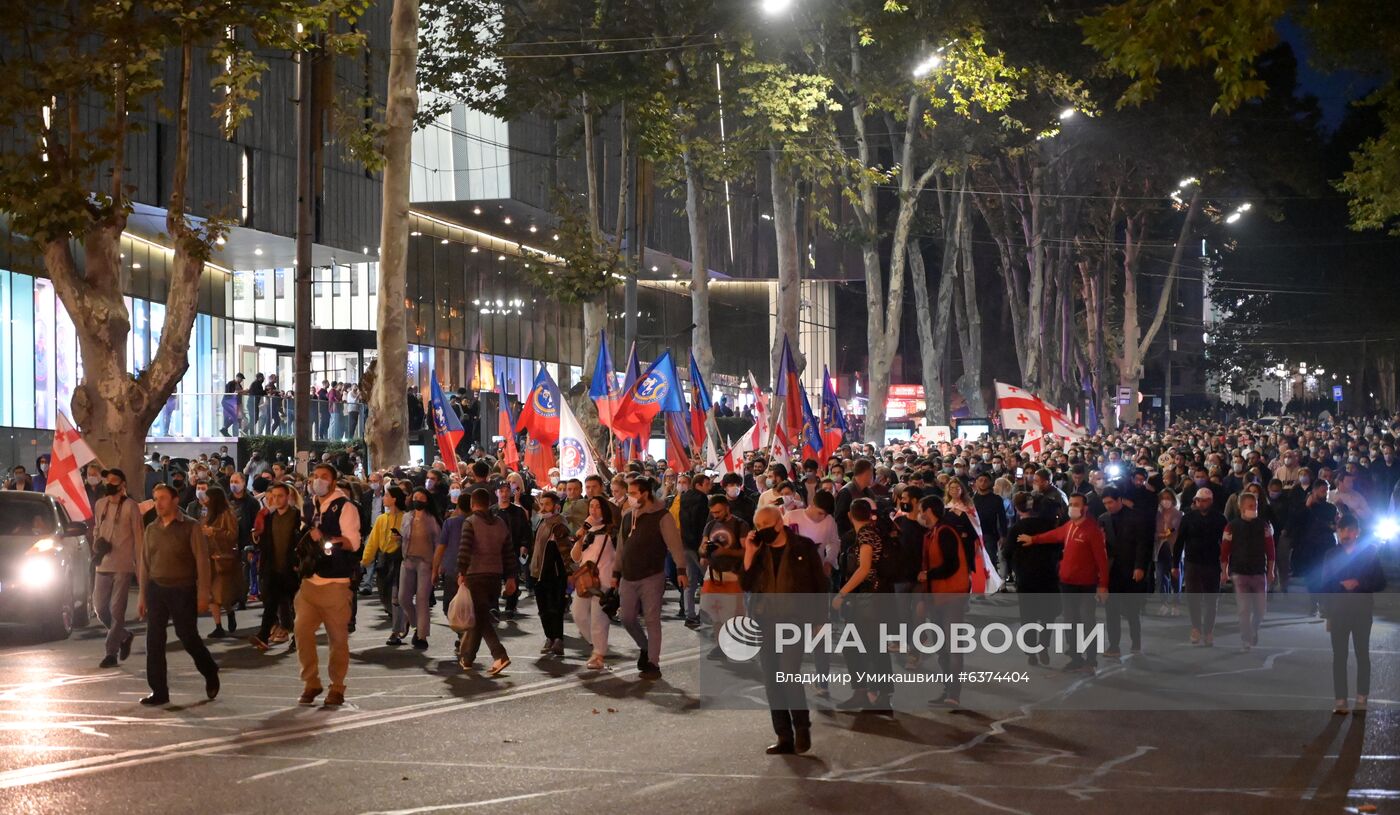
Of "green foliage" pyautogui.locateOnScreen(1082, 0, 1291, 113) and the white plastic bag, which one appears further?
the white plastic bag

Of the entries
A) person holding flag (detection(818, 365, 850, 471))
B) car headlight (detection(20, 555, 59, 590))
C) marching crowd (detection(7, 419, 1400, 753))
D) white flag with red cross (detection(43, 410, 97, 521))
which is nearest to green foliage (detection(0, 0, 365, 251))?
white flag with red cross (detection(43, 410, 97, 521))

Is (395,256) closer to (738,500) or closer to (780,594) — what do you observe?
(738,500)

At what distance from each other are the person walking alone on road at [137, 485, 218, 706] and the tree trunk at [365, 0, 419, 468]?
39.6 feet

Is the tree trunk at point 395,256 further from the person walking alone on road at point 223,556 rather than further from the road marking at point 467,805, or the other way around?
the road marking at point 467,805

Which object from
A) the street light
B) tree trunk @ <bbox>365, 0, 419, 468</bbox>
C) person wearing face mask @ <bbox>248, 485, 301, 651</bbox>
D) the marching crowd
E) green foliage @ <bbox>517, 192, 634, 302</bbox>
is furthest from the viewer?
the street light

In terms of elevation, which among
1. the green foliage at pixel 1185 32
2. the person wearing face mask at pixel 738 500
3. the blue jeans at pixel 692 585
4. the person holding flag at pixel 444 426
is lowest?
the blue jeans at pixel 692 585

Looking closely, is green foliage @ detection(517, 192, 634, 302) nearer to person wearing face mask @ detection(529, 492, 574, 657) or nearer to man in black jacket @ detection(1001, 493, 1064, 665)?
person wearing face mask @ detection(529, 492, 574, 657)

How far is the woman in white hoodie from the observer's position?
1452 centimetres

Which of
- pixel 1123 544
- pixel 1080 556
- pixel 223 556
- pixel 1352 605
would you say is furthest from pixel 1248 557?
pixel 223 556

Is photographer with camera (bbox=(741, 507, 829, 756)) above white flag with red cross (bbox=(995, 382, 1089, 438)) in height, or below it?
below

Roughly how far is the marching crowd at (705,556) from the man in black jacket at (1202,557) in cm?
2

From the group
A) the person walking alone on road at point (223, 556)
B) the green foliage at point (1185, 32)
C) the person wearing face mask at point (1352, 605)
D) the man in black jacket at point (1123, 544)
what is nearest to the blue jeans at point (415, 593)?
the person walking alone on road at point (223, 556)

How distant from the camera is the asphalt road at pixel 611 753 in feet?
28.4

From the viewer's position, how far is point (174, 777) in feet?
30.2
